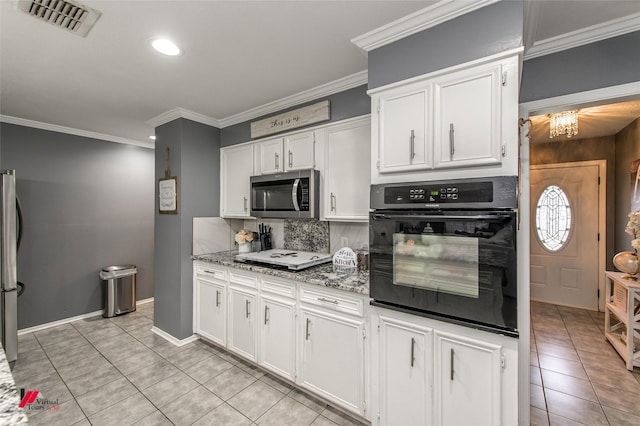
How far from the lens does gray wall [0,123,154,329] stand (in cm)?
352

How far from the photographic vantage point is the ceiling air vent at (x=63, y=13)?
1.55 metres

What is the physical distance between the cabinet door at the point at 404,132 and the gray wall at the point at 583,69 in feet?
2.60

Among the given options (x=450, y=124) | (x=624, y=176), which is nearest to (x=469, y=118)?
(x=450, y=124)

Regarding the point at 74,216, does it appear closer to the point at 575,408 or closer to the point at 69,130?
the point at 69,130

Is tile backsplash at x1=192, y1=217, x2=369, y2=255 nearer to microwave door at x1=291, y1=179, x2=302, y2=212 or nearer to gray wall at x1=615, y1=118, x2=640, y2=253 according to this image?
microwave door at x1=291, y1=179, x2=302, y2=212

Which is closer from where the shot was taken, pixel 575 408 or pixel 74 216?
pixel 575 408

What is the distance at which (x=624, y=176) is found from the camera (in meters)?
3.79

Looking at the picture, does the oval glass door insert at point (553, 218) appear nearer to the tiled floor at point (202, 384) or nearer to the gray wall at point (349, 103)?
the tiled floor at point (202, 384)

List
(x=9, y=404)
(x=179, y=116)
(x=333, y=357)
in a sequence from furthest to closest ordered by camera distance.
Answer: (x=179, y=116)
(x=333, y=357)
(x=9, y=404)

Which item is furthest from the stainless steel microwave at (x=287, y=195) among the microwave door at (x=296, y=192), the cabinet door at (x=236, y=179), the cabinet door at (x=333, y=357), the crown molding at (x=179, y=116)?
the crown molding at (x=179, y=116)

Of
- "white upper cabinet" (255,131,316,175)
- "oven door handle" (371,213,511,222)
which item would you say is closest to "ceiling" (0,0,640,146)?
"white upper cabinet" (255,131,316,175)

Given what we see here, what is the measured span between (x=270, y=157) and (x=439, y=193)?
193 cm

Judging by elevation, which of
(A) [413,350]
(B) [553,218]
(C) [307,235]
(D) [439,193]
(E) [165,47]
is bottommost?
(A) [413,350]

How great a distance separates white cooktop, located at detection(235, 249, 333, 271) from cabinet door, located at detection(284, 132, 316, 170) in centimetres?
84
